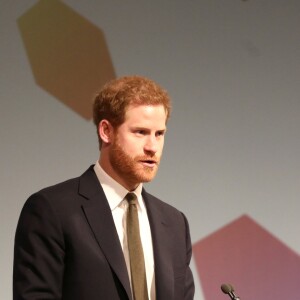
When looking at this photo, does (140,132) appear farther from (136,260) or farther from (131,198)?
(136,260)

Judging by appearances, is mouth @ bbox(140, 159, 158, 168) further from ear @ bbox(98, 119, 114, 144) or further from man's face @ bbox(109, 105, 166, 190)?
ear @ bbox(98, 119, 114, 144)

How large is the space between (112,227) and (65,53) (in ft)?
3.93

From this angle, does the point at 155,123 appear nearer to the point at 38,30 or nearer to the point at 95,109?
the point at 95,109

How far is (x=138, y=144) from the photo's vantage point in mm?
1707

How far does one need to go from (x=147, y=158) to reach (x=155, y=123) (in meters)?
0.09

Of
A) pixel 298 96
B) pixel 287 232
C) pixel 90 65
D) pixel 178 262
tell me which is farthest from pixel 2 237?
pixel 298 96

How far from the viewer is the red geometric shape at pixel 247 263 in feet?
9.18

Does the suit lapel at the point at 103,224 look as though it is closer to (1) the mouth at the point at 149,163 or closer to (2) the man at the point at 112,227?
(2) the man at the point at 112,227

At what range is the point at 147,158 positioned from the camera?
5.60 ft

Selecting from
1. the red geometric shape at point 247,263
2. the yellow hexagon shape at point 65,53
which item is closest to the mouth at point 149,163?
the yellow hexagon shape at point 65,53

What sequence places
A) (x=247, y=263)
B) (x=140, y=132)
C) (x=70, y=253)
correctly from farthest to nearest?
1. (x=247, y=263)
2. (x=140, y=132)
3. (x=70, y=253)

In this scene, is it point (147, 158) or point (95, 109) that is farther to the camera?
point (95, 109)

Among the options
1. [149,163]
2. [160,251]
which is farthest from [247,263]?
[149,163]

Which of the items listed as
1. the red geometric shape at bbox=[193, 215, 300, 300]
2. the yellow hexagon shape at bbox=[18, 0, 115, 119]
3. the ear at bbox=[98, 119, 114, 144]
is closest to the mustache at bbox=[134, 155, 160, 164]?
the ear at bbox=[98, 119, 114, 144]
